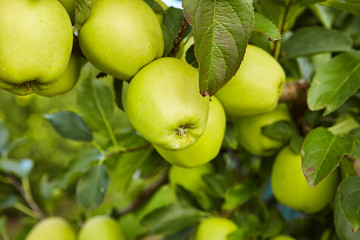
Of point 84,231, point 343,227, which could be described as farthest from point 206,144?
point 84,231

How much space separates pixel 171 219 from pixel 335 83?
0.39 m

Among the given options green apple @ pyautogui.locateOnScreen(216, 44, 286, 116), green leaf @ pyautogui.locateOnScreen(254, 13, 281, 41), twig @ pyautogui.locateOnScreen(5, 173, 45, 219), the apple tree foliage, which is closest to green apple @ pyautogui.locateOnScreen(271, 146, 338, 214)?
the apple tree foliage

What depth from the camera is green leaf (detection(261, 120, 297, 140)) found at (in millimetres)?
615

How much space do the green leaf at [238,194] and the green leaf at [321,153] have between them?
0.24 m

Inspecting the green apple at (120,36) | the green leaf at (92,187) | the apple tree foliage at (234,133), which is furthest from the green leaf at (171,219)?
the green apple at (120,36)

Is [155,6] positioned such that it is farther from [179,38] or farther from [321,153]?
[321,153]

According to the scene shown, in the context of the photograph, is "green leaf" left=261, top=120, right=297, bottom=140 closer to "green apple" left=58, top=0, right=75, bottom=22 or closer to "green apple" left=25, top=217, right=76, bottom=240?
"green apple" left=58, top=0, right=75, bottom=22

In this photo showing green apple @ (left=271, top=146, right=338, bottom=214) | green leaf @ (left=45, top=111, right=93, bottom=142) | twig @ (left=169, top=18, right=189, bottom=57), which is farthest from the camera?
green leaf @ (left=45, top=111, right=93, bottom=142)

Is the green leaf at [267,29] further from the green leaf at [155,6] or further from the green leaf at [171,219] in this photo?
the green leaf at [171,219]

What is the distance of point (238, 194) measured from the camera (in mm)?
714

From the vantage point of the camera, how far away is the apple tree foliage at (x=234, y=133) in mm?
364

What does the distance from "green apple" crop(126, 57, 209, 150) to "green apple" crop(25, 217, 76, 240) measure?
49 cm

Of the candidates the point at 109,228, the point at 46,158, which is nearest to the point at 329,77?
the point at 109,228

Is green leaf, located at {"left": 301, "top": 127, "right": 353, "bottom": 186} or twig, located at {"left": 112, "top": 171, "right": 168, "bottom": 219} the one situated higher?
green leaf, located at {"left": 301, "top": 127, "right": 353, "bottom": 186}
